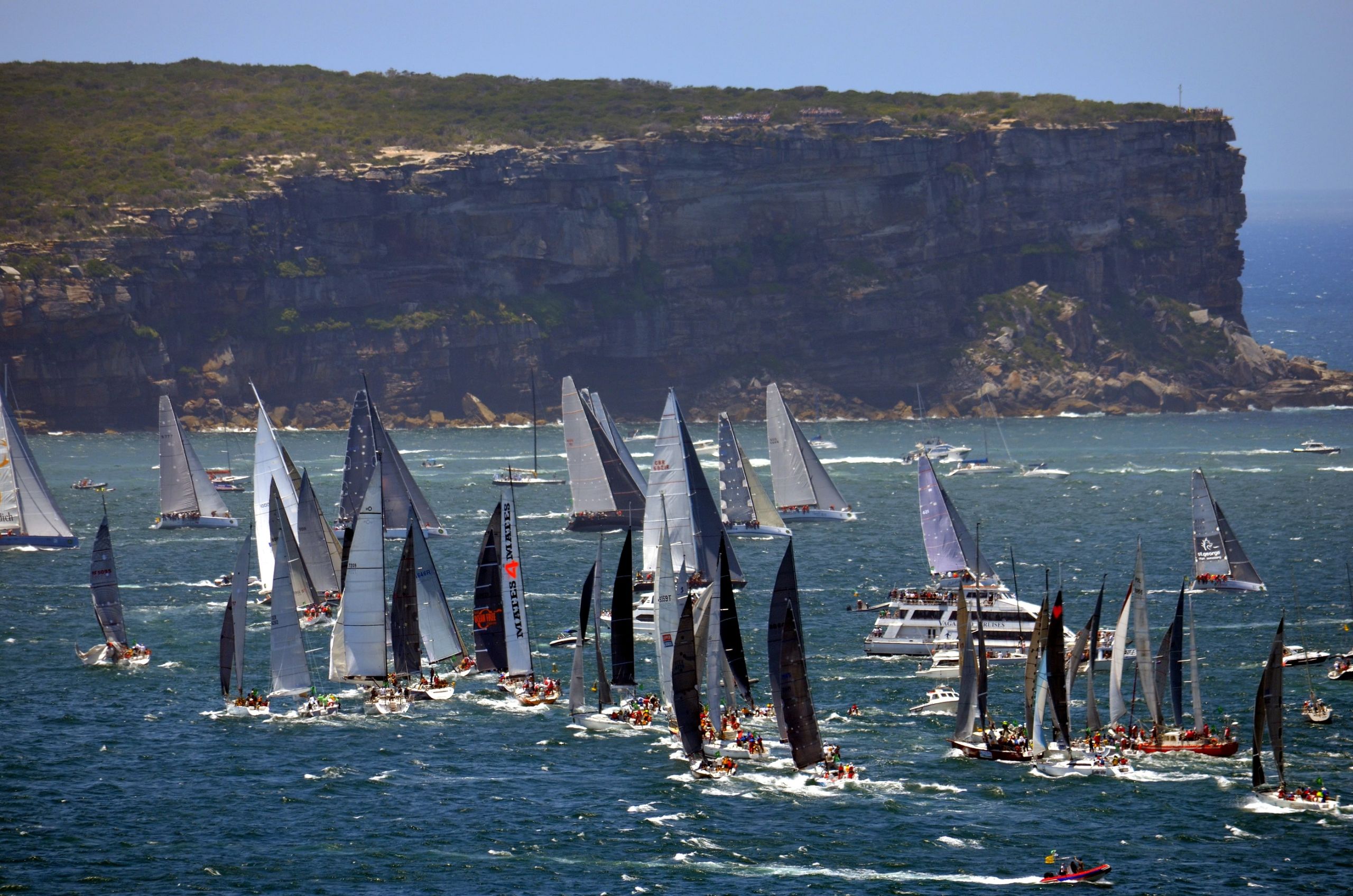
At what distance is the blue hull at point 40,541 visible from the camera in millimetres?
105562

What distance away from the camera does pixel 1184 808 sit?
48.6 m

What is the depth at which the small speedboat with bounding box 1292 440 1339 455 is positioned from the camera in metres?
161

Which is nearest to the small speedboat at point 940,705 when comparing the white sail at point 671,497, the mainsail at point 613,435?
the white sail at point 671,497

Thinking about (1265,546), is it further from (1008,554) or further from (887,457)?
(887,457)

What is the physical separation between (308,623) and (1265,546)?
53222 millimetres

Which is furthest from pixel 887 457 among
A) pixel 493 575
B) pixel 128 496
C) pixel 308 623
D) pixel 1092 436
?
pixel 493 575

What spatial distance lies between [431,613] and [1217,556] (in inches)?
1500

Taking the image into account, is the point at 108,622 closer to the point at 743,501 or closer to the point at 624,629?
the point at 624,629

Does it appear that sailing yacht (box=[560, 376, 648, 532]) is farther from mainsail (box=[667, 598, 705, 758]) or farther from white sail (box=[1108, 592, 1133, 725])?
mainsail (box=[667, 598, 705, 758])

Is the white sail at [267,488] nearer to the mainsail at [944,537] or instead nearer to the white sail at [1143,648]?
the mainsail at [944,537]

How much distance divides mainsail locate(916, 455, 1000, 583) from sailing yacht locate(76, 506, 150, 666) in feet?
105

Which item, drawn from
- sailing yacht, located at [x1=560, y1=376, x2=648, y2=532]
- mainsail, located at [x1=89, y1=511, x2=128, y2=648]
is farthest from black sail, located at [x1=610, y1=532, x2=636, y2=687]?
sailing yacht, located at [x1=560, y1=376, x2=648, y2=532]

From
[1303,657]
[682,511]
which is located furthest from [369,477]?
[1303,657]

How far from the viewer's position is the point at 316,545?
258ft
